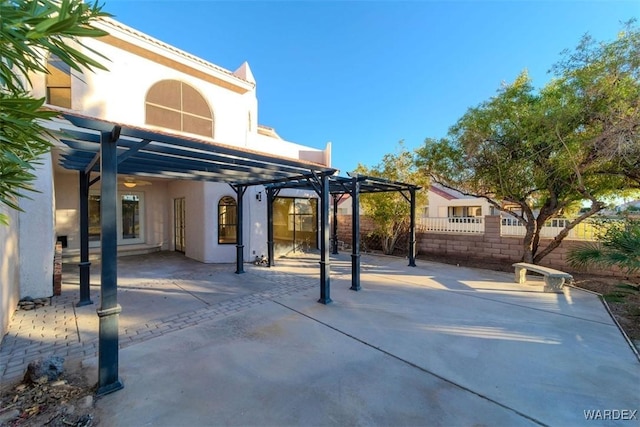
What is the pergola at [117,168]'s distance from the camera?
3104 mm

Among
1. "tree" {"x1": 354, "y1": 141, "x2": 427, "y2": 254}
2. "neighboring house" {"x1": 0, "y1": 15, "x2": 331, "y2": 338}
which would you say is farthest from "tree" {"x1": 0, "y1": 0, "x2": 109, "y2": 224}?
"tree" {"x1": 354, "y1": 141, "x2": 427, "y2": 254}

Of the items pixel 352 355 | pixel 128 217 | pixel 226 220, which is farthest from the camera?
pixel 128 217

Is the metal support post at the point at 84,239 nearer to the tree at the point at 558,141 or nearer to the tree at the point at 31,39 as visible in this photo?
the tree at the point at 31,39

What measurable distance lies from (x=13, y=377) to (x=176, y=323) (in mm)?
1937

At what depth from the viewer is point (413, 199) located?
10109mm

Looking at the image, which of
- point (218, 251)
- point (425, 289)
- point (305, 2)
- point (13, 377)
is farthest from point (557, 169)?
point (13, 377)

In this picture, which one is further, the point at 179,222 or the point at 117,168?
the point at 179,222

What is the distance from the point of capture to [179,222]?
1248cm

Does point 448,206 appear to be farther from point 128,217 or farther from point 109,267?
point 109,267

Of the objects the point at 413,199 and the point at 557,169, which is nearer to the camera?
the point at 557,169

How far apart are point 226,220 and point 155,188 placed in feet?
15.3

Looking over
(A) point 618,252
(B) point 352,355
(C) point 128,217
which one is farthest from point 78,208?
(A) point 618,252

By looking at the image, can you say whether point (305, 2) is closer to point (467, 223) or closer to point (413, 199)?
point (413, 199)

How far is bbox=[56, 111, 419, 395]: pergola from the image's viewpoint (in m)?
3.10
